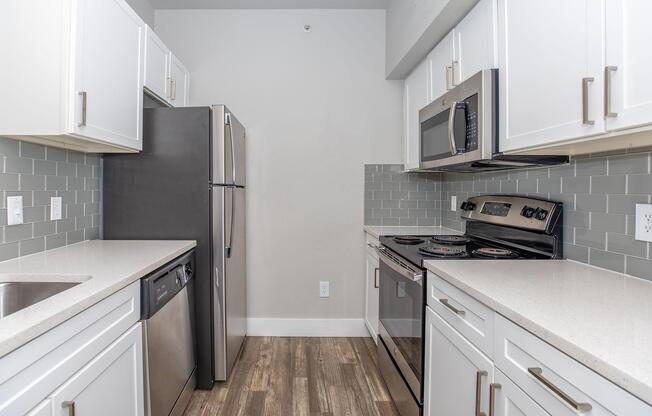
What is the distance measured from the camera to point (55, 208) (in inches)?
71.0

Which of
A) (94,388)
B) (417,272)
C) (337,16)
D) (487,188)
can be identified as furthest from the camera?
(337,16)

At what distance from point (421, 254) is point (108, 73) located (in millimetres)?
1622

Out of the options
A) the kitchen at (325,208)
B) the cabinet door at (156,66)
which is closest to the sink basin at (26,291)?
the kitchen at (325,208)

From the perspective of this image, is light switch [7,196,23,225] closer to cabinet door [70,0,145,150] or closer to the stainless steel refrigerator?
cabinet door [70,0,145,150]

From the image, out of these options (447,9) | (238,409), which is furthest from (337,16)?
(238,409)

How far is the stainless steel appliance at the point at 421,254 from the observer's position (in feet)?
5.31

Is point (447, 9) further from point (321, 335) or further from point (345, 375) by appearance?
point (321, 335)

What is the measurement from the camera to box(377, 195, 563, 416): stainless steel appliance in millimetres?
1617

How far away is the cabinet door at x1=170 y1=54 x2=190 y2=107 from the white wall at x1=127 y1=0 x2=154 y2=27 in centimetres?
47

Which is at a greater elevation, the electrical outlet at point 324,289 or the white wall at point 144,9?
the white wall at point 144,9

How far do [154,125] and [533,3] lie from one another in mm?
1906

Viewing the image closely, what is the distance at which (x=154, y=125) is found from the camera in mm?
2141

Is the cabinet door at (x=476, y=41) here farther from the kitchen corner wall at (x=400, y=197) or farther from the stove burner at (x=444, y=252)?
the kitchen corner wall at (x=400, y=197)

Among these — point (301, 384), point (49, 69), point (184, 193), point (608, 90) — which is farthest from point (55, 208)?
point (608, 90)
